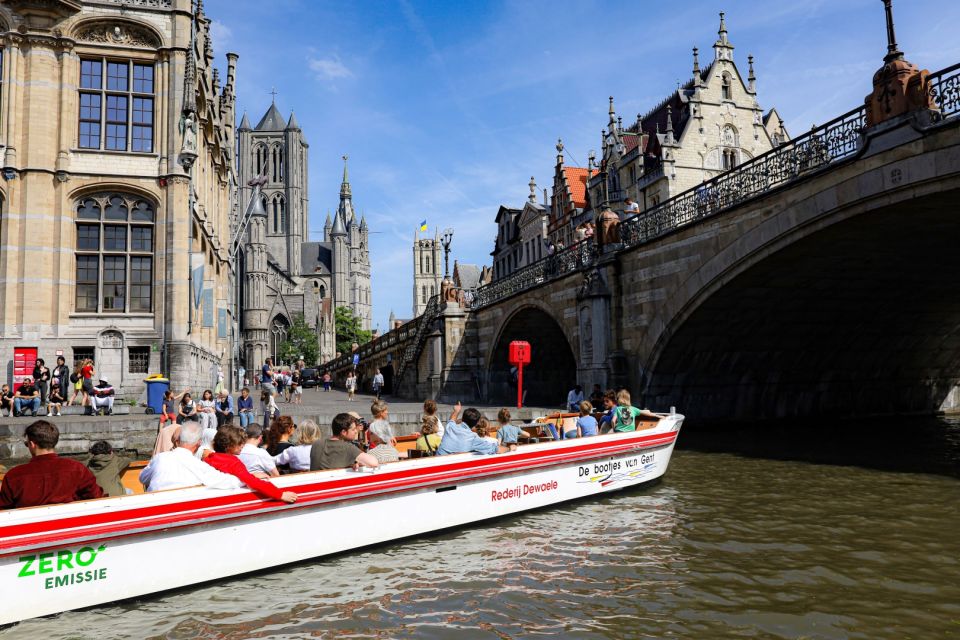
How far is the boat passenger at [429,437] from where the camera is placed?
30.5 ft

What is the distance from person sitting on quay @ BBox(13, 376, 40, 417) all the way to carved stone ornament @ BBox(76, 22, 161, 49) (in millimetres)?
9922

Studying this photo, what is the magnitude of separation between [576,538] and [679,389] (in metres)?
12.1

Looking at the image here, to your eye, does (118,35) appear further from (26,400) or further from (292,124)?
(292,124)

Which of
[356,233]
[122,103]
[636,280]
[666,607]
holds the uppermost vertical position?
[356,233]

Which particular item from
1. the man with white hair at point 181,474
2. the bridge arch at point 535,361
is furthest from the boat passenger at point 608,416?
the bridge arch at point 535,361

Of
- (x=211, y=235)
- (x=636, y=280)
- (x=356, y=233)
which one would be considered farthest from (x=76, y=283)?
(x=356, y=233)

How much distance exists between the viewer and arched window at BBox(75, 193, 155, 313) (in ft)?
66.5

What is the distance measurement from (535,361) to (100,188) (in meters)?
17.8

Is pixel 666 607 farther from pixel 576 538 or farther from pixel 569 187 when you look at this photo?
pixel 569 187

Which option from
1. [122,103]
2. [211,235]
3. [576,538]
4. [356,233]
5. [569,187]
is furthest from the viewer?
[356,233]

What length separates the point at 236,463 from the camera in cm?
681

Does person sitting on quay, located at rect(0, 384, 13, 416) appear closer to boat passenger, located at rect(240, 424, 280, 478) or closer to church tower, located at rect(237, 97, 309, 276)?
boat passenger, located at rect(240, 424, 280, 478)

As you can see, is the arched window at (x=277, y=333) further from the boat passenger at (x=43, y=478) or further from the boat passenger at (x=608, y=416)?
the boat passenger at (x=43, y=478)

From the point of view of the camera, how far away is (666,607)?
582 cm
